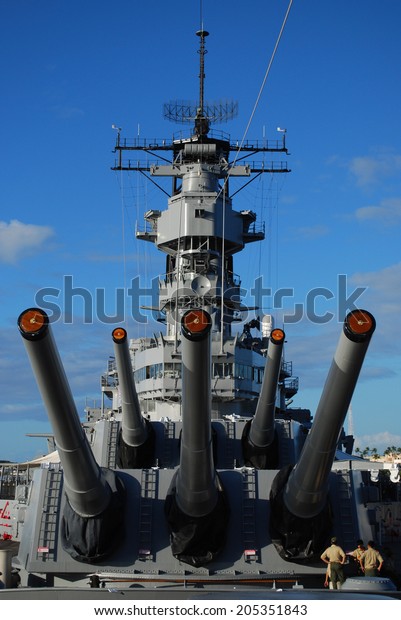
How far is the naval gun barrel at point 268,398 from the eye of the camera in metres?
11.9

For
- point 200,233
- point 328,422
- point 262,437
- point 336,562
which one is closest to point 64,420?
point 328,422

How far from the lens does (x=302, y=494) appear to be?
28.0 ft

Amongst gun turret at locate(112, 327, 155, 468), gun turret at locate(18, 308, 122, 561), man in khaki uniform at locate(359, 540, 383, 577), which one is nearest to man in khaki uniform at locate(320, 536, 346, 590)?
man in khaki uniform at locate(359, 540, 383, 577)

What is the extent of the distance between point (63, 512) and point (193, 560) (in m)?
1.53

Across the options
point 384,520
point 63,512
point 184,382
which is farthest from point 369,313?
point 384,520

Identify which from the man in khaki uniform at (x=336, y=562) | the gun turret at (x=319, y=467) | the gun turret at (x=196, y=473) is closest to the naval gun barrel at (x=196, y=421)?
the gun turret at (x=196, y=473)

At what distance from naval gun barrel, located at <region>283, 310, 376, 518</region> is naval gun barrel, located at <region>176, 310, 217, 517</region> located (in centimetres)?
90

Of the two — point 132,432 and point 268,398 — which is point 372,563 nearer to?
point 268,398

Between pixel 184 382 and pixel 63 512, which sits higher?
pixel 184 382

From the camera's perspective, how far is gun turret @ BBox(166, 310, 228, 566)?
7395 mm

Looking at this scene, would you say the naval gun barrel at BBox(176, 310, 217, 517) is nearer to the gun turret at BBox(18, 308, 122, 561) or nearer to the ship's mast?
the gun turret at BBox(18, 308, 122, 561)

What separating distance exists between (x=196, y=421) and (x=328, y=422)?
1.22 m
